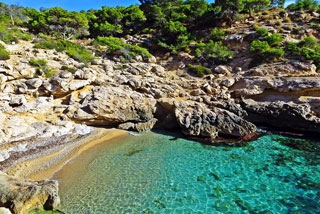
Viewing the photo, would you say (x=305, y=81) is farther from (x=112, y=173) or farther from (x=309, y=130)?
(x=112, y=173)

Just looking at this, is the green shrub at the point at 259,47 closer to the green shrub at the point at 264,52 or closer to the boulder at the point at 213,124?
the green shrub at the point at 264,52

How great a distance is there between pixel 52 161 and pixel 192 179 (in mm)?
7290

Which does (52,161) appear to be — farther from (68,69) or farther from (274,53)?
(274,53)

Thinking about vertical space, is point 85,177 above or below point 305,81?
below

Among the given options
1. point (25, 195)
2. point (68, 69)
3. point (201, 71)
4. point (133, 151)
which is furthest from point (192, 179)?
point (201, 71)

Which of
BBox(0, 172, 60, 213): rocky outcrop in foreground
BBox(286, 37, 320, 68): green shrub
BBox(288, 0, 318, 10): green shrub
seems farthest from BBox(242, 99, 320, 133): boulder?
BBox(288, 0, 318, 10): green shrub

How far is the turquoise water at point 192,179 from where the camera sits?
17.9ft

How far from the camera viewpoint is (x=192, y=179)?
6863mm

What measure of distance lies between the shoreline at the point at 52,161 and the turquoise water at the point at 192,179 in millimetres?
614

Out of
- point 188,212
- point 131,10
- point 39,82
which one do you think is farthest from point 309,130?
point 131,10

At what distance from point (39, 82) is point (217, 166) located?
13.9 metres

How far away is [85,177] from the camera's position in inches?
272

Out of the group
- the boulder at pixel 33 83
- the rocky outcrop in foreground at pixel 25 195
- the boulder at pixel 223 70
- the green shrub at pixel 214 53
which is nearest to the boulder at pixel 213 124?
the boulder at pixel 223 70

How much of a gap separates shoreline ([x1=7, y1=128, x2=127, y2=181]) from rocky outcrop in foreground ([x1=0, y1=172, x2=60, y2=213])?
140cm
